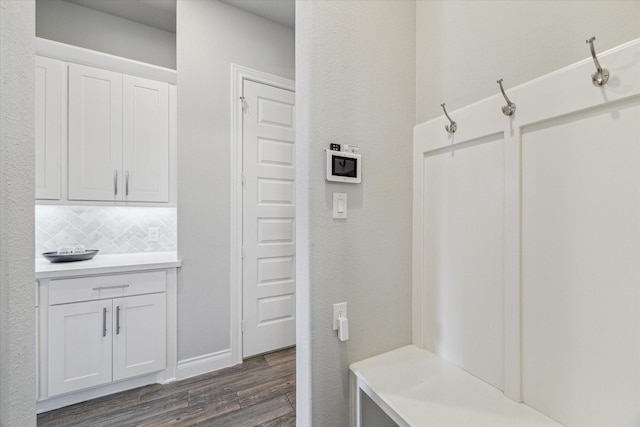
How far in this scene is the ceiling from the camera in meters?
2.29

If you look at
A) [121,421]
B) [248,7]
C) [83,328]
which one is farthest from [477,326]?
[248,7]

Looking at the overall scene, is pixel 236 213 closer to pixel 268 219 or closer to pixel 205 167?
pixel 268 219

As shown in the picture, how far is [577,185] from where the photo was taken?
0.79m

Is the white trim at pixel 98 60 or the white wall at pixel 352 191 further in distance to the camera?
the white trim at pixel 98 60

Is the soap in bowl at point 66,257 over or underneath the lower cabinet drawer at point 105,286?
over

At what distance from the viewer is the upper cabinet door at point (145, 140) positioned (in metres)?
2.15

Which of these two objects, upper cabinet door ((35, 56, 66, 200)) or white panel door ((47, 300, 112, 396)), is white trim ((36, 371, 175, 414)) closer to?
white panel door ((47, 300, 112, 396))

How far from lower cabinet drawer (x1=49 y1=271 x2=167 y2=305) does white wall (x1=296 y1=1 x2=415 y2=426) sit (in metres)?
1.44

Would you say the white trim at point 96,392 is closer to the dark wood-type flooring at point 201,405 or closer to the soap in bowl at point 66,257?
the dark wood-type flooring at point 201,405

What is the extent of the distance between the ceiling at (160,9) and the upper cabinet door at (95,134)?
0.76 m

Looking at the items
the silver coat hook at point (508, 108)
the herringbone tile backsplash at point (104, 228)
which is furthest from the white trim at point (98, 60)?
the silver coat hook at point (508, 108)

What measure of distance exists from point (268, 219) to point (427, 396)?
1.89 meters

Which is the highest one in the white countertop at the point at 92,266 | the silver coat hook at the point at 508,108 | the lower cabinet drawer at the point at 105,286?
Result: the silver coat hook at the point at 508,108

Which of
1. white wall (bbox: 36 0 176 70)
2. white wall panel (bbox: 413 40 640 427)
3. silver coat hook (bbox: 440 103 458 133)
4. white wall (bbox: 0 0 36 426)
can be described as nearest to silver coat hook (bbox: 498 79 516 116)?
white wall panel (bbox: 413 40 640 427)
